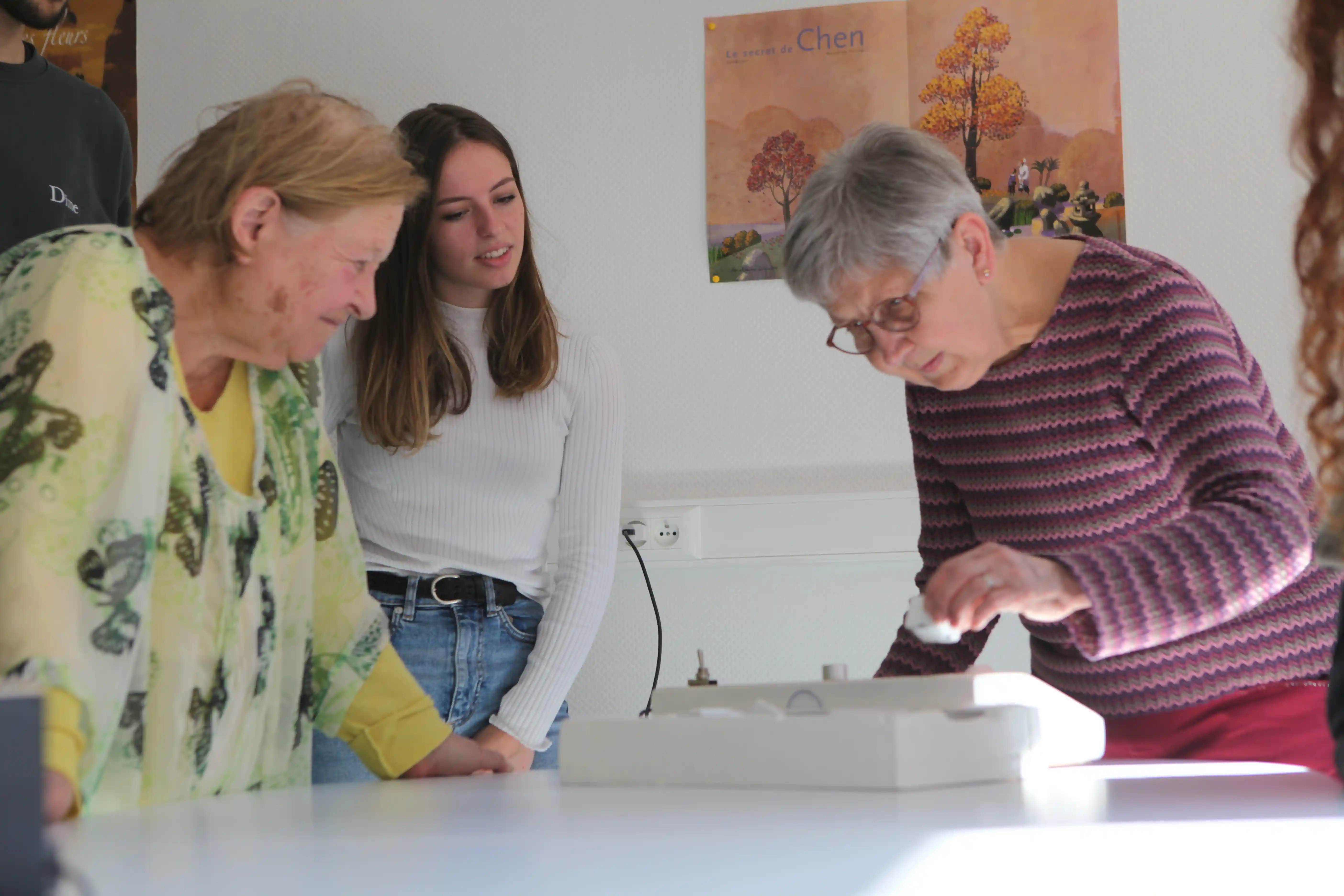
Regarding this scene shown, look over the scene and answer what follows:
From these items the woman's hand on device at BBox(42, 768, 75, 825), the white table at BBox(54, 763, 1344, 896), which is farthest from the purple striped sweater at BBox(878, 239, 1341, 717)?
the woman's hand on device at BBox(42, 768, 75, 825)

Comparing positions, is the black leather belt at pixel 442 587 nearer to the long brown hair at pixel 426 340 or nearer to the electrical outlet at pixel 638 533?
the long brown hair at pixel 426 340

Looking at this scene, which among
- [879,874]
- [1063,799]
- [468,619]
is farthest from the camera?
[468,619]

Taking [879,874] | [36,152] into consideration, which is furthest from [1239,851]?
[36,152]

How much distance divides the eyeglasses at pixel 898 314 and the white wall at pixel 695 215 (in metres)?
1.29

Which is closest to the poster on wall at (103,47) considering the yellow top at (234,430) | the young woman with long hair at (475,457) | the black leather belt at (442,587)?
the young woman with long hair at (475,457)

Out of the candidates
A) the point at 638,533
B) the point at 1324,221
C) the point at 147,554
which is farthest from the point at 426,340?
the point at 1324,221

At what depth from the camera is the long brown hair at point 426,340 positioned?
1.88 meters

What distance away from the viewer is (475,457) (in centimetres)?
192

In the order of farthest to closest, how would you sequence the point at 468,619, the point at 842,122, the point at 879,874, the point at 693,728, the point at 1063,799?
the point at 842,122 < the point at 468,619 < the point at 693,728 < the point at 1063,799 < the point at 879,874

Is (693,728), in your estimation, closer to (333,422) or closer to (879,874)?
(879,874)

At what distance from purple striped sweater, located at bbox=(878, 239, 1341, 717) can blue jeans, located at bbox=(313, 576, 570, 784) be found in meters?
0.60

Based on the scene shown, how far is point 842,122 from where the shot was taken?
2.83 meters

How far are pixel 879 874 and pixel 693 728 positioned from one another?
1.27 feet

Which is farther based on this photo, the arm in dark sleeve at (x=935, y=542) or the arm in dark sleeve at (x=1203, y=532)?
the arm in dark sleeve at (x=935, y=542)
